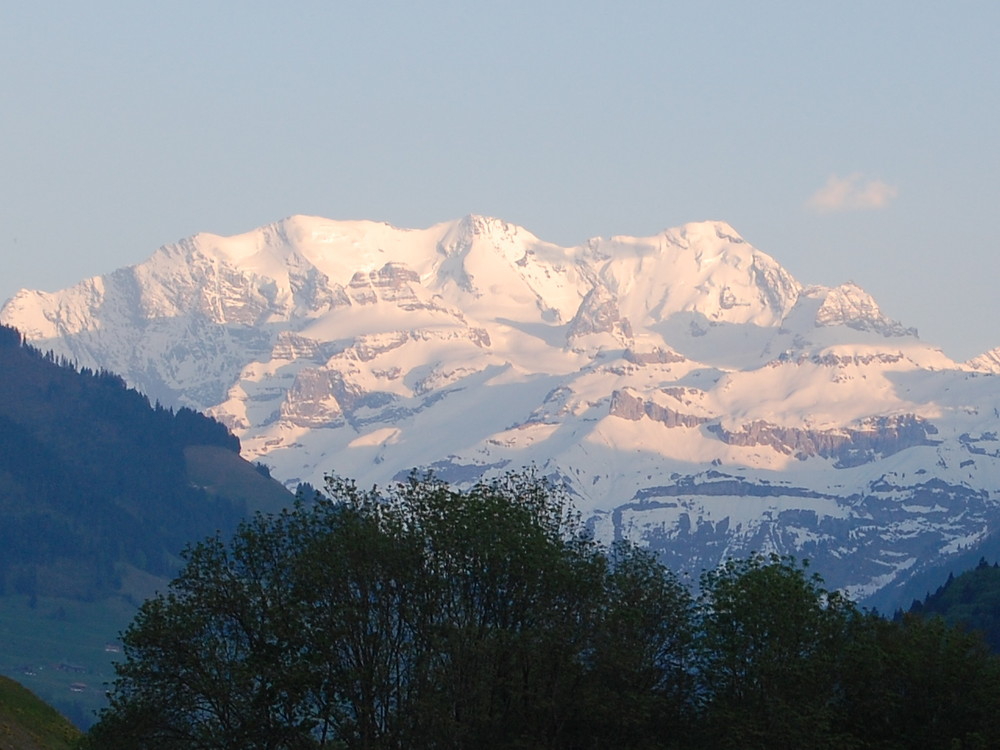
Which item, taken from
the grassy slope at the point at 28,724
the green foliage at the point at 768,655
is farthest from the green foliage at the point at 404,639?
the grassy slope at the point at 28,724

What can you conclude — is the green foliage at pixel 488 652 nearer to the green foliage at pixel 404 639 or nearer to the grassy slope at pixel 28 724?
the green foliage at pixel 404 639

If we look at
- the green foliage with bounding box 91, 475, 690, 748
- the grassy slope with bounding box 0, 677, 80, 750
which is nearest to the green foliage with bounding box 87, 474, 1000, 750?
the green foliage with bounding box 91, 475, 690, 748

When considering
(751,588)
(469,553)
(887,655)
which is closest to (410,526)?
(469,553)

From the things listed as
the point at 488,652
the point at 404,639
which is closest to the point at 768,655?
the point at 488,652

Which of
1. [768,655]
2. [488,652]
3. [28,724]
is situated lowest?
[28,724]

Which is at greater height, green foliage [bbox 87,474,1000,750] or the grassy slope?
green foliage [bbox 87,474,1000,750]

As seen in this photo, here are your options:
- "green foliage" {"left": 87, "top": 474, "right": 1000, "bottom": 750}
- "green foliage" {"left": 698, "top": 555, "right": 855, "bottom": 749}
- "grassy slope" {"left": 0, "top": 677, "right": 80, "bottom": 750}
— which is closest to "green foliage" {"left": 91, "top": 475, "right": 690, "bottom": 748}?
"green foliage" {"left": 87, "top": 474, "right": 1000, "bottom": 750}

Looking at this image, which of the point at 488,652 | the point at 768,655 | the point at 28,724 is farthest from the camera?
the point at 28,724

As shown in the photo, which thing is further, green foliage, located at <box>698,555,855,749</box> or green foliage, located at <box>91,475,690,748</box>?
green foliage, located at <box>91,475,690,748</box>

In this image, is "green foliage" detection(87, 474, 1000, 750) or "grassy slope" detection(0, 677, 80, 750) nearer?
"green foliage" detection(87, 474, 1000, 750)

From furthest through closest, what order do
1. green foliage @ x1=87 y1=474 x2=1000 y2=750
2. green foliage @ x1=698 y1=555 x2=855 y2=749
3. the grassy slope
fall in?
the grassy slope, green foliage @ x1=87 y1=474 x2=1000 y2=750, green foliage @ x1=698 y1=555 x2=855 y2=749

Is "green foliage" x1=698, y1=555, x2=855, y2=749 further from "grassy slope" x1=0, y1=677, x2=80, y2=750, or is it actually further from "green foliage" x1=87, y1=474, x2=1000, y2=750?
"grassy slope" x1=0, y1=677, x2=80, y2=750

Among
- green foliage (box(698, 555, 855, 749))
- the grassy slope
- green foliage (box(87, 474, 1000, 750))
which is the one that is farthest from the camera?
the grassy slope

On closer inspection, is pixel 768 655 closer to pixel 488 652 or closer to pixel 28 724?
pixel 488 652
